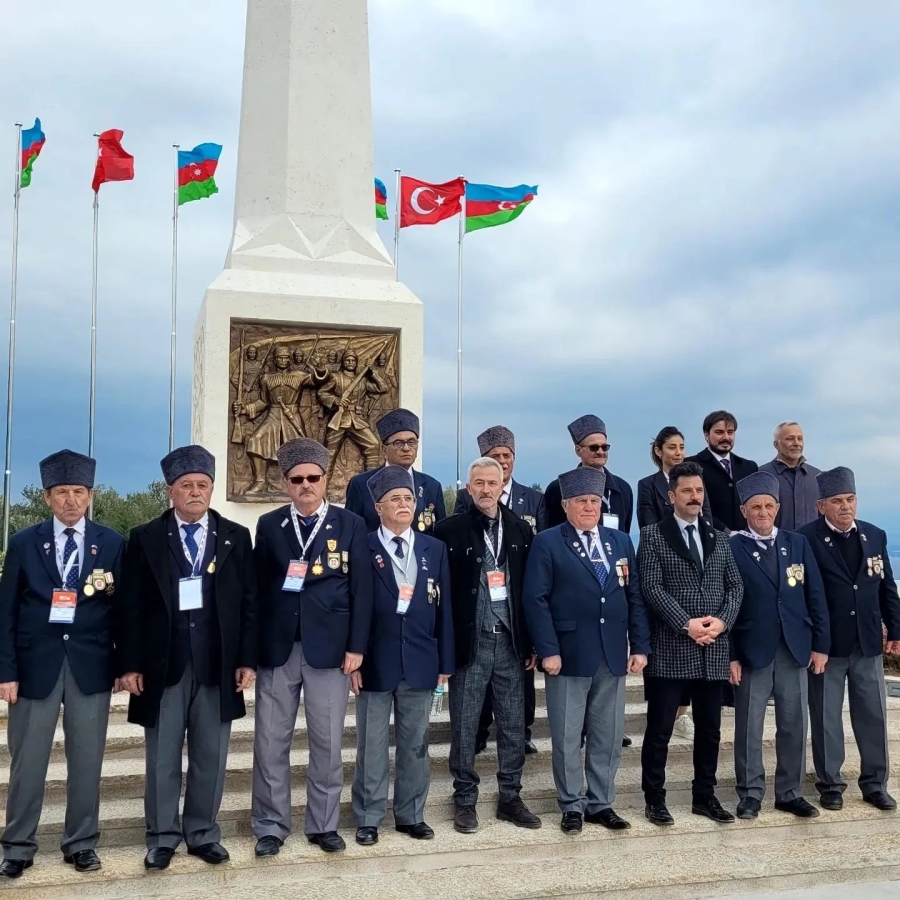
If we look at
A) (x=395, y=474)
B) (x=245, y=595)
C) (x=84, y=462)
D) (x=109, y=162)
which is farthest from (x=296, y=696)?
(x=109, y=162)

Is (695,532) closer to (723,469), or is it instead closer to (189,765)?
(723,469)

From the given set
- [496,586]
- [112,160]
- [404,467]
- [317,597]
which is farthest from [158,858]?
[112,160]

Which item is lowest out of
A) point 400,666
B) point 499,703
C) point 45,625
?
point 499,703

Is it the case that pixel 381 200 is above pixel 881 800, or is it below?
above

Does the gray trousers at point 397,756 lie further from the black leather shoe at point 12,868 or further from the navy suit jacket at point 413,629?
the black leather shoe at point 12,868

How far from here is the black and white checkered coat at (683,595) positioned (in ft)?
17.0

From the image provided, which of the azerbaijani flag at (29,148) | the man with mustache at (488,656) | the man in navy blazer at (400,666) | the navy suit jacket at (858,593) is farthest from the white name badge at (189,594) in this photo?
the azerbaijani flag at (29,148)

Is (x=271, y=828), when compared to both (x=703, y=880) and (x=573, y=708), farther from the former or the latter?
(x=703, y=880)

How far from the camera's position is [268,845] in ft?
14.9

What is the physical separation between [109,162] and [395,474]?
11637 mm

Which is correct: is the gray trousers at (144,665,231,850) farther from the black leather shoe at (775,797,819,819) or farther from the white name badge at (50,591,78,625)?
the black leather shoe at (775,797,819,819)

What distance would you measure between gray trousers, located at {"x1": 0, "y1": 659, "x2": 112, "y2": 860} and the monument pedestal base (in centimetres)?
326

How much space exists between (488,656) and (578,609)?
55 centimetres

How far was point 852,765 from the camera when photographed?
6297mm
